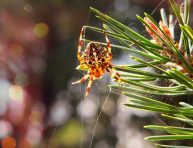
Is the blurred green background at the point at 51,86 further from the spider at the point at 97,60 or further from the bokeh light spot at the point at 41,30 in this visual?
the spider at the point at 97,60

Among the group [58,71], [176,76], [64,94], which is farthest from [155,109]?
[64,94]

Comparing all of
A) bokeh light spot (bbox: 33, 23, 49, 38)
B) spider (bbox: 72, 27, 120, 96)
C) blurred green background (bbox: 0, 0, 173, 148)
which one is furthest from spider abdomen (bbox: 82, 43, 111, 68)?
bokeh light spot (bbox: 33, 23, 49, 38)

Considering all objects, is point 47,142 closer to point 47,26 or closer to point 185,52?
point 47,26

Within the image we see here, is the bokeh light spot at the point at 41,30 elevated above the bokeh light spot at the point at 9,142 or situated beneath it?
elevated above

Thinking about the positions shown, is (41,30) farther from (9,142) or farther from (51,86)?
(9,142)

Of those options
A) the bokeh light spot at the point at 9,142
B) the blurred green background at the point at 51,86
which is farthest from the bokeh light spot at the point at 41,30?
the bokeh light spot at the point at 9,142

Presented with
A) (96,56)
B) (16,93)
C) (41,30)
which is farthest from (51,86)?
(96,56)
